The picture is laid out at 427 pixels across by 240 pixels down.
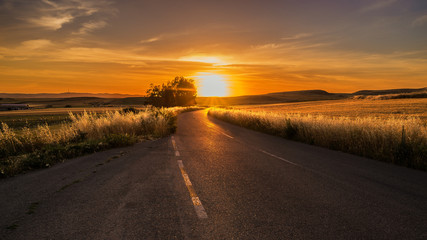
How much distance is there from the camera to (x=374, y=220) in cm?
394

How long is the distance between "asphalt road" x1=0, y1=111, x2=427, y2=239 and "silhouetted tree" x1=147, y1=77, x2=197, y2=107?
70164 mm

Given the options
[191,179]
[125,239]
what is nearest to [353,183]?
[191,179]

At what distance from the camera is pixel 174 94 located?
8044cm

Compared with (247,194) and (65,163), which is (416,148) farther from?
(65,163)

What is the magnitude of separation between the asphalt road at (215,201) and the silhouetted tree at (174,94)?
70.2 metres

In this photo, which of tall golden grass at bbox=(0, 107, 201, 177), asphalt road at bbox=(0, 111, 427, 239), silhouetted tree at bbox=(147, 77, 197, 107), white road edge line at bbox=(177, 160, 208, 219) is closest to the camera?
asphalt road at bbox=(0, 111, 427, 239)

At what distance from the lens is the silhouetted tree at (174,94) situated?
3014 inches

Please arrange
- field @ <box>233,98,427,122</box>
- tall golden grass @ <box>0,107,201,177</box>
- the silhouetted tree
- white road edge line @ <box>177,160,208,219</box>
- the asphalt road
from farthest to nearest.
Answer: the silhouetted tree, field @ <box>233,98,427,122</box>, tall golden grass @ <box>0,107,201,177</box>, white road edge line @ <box>177,160,208,219</box>, the asphalt road

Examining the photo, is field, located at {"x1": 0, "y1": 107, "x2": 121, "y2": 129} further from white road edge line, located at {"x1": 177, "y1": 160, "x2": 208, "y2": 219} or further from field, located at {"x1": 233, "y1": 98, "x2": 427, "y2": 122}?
field, located at {"x1": 233, "y1": 98, "x2": 427, "y2": 122}

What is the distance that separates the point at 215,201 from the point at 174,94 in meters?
77.4

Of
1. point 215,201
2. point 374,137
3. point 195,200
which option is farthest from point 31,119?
point 374,137

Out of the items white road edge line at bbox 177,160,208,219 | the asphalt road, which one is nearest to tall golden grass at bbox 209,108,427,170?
the asphalt road

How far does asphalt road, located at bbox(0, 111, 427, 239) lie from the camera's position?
3.58 metres

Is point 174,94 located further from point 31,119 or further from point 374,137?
point 374,137
